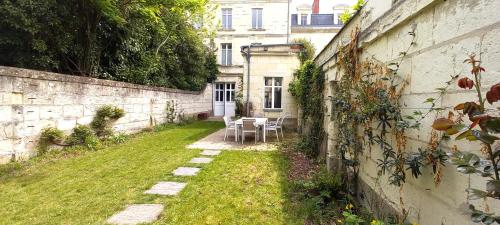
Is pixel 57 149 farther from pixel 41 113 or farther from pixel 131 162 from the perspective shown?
pixel 131 162

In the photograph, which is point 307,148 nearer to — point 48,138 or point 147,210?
point 147,210

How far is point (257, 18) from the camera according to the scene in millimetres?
19594

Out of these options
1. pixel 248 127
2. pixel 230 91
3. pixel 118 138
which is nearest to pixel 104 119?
pixel 118 138

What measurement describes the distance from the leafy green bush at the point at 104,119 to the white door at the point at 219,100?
36.2 ft

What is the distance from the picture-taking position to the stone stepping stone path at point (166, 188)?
13.0 ft

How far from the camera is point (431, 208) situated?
1835 millimetres

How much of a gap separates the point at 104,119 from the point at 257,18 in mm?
14740

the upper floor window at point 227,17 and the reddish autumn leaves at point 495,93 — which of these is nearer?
the reddish autumn leaves at point 495,93

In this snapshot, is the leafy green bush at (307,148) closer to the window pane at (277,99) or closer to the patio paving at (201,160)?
the patio paving at (201,160)

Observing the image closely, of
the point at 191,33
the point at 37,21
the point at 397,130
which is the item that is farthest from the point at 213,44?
the point at 397,130

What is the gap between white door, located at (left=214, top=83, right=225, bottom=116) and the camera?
18.7 meters

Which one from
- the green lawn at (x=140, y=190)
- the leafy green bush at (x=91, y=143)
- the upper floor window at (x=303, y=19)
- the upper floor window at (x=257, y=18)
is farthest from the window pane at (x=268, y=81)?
the upper floor window at (x=303, y=19)

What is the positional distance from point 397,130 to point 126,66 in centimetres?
932

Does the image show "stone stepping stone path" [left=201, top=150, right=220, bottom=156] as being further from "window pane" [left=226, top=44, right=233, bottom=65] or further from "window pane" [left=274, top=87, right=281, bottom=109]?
"window pane" [left=226, top=44, right=233, bottom=65]
